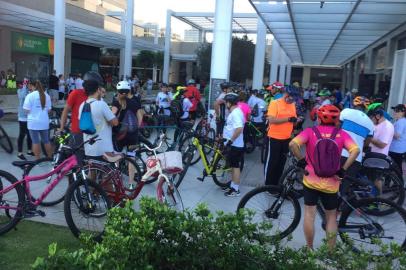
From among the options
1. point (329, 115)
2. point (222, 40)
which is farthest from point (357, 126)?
point (222, 40)

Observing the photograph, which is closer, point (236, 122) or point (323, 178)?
point (323, 178)

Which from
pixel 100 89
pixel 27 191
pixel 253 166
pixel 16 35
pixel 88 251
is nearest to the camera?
pixel 88 251

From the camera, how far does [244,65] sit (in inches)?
1538

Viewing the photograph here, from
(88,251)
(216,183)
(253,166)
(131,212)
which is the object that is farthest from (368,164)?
(88,251)

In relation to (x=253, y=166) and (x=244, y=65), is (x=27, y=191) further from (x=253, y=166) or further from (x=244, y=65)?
(x=244, y=65)

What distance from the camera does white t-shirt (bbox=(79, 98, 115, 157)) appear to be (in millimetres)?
5117

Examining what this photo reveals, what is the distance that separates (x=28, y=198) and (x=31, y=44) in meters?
25.5

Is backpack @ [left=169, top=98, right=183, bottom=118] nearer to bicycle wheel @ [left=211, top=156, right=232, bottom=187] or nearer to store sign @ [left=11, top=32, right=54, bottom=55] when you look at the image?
bicycle wheel @ [left=211, top=156, right=232, bottom=187]

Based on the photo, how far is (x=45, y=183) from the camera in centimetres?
482

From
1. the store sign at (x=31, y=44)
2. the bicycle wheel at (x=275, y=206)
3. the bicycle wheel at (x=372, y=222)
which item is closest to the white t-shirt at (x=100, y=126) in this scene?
the bicycle wheel at (x=275, y=206)

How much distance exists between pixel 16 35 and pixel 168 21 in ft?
45.7

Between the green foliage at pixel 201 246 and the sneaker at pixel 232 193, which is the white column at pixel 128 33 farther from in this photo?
the green foliage at pixel 201 246

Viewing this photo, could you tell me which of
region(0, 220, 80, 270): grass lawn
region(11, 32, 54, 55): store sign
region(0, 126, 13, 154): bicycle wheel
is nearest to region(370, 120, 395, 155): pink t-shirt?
region(0, 220, 80, 270): grass lawn

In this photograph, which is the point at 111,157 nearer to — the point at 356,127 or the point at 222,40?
the point at 356,127
